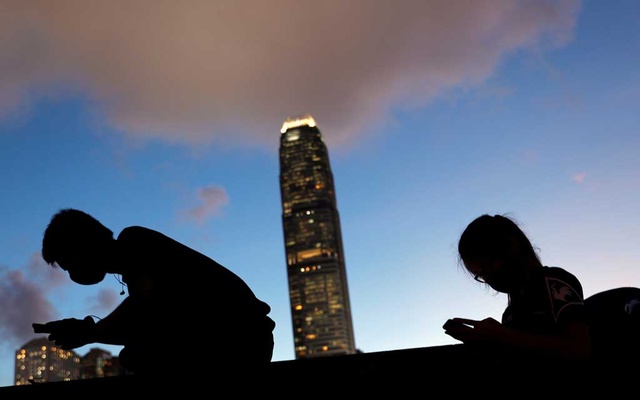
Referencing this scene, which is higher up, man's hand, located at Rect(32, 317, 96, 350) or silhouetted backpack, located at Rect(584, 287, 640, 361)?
man's hand, located at Rect(32, 317, 96, 350)

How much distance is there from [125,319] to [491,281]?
1549 millimetres

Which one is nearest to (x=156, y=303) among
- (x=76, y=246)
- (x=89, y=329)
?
(x=89, y=329)

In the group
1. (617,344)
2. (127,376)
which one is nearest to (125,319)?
(127,376)

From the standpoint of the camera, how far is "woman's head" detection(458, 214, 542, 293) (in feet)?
7.73

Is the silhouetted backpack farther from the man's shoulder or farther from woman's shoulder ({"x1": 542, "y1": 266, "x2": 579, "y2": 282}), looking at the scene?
the man's shoulder

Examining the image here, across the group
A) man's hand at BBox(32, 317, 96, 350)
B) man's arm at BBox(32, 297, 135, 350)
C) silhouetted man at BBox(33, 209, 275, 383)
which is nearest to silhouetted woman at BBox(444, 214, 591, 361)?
silhouetted man at BBox(33, 209, 275, 383)

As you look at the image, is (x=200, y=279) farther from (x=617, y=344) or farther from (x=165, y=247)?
(x=617, y=344)

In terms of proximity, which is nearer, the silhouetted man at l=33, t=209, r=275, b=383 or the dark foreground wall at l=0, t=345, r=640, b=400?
the dark foreground wall at l=0, t=345, r=640, b=400

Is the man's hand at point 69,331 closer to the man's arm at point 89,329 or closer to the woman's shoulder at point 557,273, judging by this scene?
the man's arm at point 89,329

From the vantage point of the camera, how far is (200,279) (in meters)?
2.68

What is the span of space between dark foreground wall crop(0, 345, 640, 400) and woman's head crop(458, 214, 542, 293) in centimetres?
54

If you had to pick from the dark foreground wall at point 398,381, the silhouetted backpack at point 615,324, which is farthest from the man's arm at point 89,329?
the silhouetted backpack at point 615,324

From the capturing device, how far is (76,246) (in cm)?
272

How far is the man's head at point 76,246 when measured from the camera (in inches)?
106
